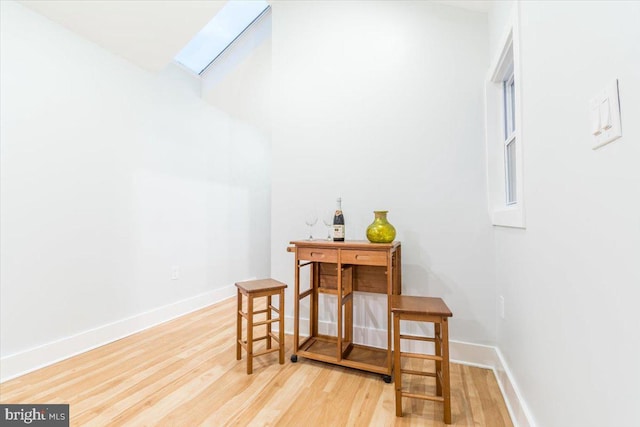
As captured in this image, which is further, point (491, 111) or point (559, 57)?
point (491, 111)

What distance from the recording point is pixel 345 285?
225 centimetres

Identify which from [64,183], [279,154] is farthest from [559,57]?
[64,183]

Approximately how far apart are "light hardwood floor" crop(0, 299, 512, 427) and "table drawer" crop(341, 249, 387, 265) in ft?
2.40

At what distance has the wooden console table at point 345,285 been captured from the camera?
6.15ft

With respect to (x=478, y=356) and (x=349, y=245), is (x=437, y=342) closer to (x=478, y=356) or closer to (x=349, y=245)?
(x=478, y=356)

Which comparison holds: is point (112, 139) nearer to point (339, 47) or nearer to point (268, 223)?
point (339, 47)

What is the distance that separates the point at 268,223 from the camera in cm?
454

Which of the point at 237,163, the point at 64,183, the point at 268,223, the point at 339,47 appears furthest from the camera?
the point at 268,223

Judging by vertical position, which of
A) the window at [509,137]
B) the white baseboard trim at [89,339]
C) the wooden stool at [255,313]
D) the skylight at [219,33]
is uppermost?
the skylight at [219,33]

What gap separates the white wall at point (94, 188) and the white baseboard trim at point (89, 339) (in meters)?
0.02

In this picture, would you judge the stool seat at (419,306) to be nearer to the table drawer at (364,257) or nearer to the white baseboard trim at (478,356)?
the table drawer at (364,257)

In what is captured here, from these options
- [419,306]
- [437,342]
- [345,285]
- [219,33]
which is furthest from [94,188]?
[437,342]

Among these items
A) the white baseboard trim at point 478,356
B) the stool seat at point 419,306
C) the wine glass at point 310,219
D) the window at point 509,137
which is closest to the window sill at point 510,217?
the window at point 509,137

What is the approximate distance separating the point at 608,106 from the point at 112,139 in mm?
3020
